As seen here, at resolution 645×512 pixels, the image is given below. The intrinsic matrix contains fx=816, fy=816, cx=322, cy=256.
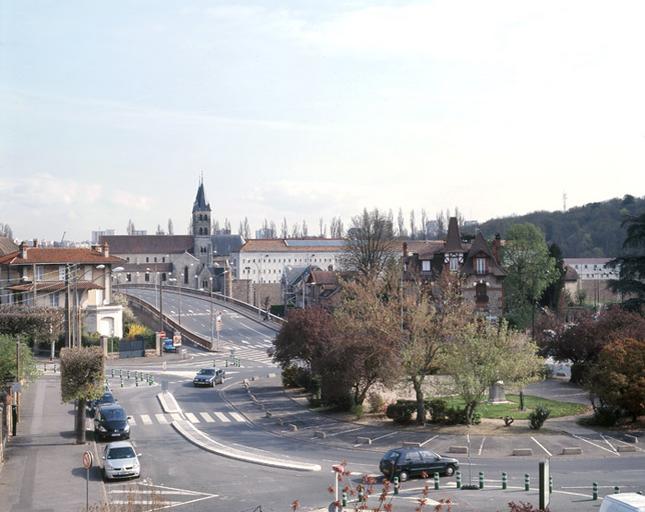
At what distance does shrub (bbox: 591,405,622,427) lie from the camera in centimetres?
3919

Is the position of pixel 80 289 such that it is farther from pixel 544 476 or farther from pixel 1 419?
pixel 544 476

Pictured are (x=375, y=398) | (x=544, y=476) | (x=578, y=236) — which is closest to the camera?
(x=544, y=476)

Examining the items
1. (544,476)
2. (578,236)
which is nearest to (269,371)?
(544,476)

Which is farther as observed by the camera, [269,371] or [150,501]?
[269,371]

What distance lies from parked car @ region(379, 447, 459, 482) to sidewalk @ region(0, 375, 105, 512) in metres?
9.98

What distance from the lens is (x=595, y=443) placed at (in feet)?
117

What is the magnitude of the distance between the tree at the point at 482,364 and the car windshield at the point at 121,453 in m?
15.8

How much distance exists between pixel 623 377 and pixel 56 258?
52980 mm

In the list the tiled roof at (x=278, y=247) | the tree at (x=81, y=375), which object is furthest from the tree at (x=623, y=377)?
the tiled roof at (x=278, y=247)

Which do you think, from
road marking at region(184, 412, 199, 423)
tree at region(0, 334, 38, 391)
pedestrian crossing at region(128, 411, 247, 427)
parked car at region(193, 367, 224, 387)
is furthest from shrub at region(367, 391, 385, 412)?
tree at region(0, 334, 38, 391)

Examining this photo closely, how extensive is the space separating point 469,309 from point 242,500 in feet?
76.7

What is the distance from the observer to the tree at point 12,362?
41281mm

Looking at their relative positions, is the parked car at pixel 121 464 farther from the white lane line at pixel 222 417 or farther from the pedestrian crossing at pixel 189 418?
the white lane line at pixel 222 417

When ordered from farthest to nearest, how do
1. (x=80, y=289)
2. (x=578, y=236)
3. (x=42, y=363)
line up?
(x=578, y=236), (x=80, y=289), (x=42, y=363)
